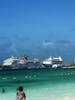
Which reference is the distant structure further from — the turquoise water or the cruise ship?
the turquoise water

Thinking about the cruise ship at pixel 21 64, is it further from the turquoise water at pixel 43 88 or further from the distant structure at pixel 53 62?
the turquoise water at pixel 43 88

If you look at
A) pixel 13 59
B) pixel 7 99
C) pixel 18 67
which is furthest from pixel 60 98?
pixel 13 59

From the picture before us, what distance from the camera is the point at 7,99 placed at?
34.4 metres

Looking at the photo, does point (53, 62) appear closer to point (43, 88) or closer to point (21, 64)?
point (21, 64)

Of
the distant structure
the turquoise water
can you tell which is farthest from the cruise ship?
the turquoise water

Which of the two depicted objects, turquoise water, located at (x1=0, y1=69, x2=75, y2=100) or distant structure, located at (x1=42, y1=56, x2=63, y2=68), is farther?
distant structure, located at (x1=42, y1=56, x2=63, y2=68)

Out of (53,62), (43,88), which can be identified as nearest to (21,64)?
(53,62)

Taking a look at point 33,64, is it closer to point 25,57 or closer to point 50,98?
point 25,57

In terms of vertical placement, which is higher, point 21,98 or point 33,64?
point 33,64

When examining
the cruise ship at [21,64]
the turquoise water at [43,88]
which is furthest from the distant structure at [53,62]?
the turquoise water at [43,88]

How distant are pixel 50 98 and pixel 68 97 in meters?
1.42

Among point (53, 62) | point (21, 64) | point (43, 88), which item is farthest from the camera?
point (53, 62)

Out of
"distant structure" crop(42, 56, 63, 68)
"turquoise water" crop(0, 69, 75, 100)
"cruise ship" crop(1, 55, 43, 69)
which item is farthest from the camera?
"distant structure" crop(42, 56, 63, 68)

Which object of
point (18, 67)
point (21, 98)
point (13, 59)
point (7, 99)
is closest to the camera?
point (21, 98)
